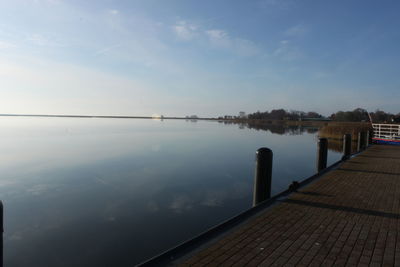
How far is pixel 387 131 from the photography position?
2198 cm

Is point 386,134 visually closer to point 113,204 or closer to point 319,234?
point 319,234

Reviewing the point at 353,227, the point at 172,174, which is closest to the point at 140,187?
the point at 172,174

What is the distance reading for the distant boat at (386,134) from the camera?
19844 millimetres

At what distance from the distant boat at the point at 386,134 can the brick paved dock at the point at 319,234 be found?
16.6 metres

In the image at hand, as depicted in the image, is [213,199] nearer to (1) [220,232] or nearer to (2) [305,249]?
(1) [220,232]

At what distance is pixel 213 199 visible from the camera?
8.29 metres

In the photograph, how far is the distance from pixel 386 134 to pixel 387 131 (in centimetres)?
62

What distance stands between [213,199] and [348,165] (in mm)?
6187

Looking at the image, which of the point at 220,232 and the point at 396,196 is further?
the point at 396,196

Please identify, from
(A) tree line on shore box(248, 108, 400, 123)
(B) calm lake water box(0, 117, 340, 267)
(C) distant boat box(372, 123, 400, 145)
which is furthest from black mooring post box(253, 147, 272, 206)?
(A) tree line on shore box(248, 108, 400, 123)

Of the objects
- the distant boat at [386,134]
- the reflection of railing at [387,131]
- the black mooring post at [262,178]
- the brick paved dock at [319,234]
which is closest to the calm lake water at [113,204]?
the black mooring post at [262,178]

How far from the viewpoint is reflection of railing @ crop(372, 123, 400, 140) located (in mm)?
20125

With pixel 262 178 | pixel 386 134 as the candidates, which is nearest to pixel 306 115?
pixel 386 134

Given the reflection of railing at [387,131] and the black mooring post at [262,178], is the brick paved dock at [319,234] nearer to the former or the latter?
the black mooring post at [262,178]
